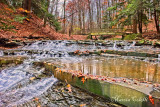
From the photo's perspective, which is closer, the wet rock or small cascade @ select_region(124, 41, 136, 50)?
small cascade @ select_region(124, 41, 136, 50)

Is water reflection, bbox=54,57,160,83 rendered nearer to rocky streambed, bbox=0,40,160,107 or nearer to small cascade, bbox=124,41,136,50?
rocky streambed, bbox=0,40,160,107

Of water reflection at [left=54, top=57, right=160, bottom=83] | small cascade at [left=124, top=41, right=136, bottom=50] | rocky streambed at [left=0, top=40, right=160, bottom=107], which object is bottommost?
rocky streambed at [left=0, top=40, right=160, bottom=107]

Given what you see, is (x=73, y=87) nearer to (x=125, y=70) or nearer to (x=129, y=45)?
(x=125, y=70)

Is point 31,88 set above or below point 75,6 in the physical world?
below

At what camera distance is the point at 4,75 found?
3.30 meters

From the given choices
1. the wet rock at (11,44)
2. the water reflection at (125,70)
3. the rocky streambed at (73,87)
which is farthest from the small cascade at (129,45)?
the wet rock at (11,44)

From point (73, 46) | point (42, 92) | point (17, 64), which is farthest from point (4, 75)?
point (73, 46)

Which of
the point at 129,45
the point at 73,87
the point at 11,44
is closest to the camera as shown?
the point at 73,87

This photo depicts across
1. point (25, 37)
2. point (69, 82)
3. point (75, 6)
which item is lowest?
point (69, 82)

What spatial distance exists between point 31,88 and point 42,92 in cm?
35

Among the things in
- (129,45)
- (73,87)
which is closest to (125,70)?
(73,87)

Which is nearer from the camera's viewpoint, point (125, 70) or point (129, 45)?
point (125, 70)

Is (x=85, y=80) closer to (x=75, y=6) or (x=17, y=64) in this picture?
(x=17, y=64)

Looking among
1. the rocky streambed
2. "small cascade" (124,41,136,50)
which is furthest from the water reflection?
"small cascade" (124,41,136,50)
